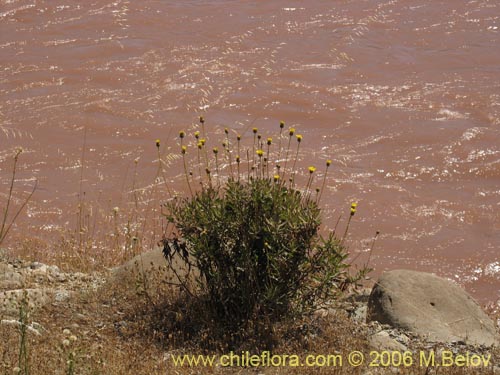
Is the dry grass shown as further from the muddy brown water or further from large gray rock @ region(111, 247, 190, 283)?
the muddy brown water

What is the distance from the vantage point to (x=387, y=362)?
5094 mm

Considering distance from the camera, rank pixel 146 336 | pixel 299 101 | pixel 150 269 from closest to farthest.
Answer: pixel 146 336
pixel 150 269
pixel 299 101

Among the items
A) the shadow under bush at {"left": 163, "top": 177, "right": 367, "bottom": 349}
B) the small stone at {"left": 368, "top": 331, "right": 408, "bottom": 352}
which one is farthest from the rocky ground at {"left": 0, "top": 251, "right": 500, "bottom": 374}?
the shadow under bush at {"left": 163, "top": 177, "right": 367, "bottom": 349}

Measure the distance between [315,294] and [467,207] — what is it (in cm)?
505

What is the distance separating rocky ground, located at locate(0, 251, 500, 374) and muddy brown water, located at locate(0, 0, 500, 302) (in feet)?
8.52

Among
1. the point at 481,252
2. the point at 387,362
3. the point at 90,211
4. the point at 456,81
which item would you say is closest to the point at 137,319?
the point at 387,362

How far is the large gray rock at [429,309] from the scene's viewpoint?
19.7ft

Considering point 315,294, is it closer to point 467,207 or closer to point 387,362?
point 387,362

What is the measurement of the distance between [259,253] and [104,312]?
3.47ft

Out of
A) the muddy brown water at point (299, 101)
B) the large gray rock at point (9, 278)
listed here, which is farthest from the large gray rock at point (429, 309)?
the large gray rock at point (9, 278)

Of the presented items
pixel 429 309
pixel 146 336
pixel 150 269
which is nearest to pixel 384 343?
pixel 429 309

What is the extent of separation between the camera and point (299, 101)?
40.3 feet

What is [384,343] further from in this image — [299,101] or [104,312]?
[299,101]

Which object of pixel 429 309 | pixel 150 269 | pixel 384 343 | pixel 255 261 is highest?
pixel 255 261
